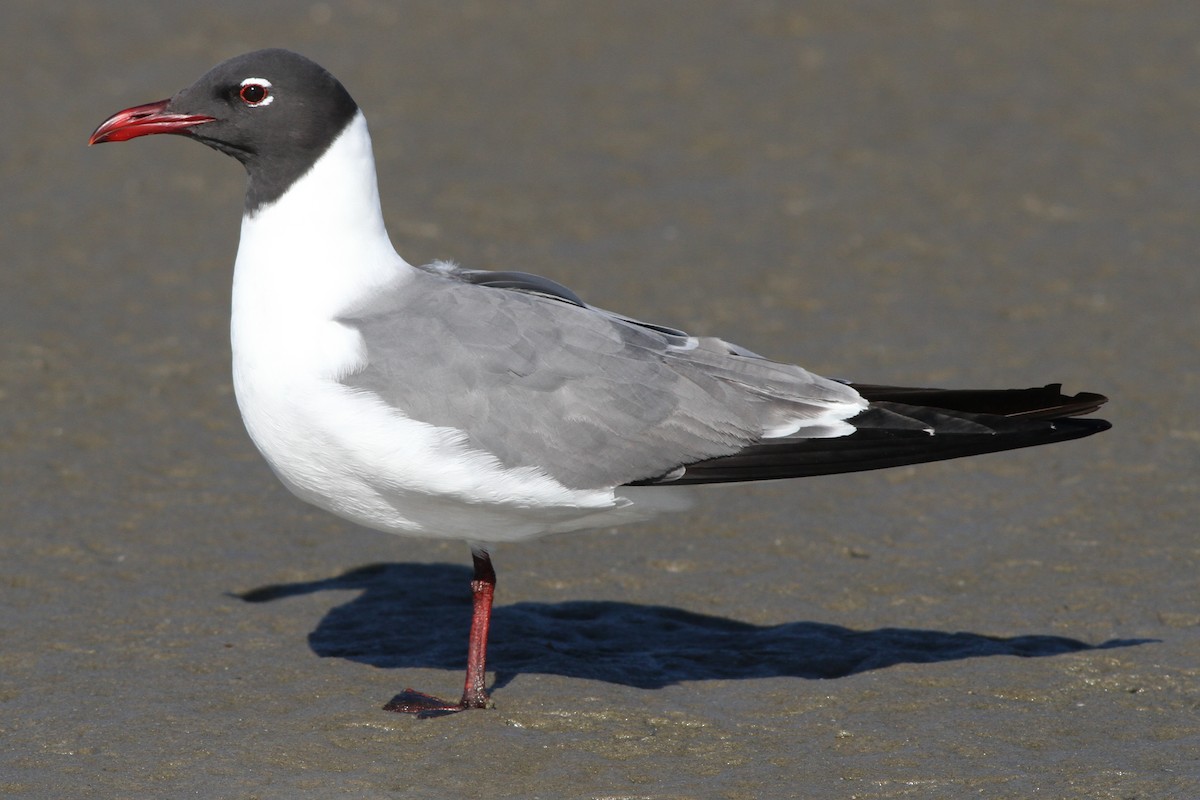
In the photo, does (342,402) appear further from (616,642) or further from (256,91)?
(616,642)

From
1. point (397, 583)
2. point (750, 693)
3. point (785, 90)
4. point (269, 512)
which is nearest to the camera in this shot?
point (750, 693)

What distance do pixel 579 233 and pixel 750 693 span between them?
15.4ft

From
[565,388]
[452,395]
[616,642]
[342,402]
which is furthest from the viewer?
[616,642]

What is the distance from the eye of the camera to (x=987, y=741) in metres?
5.07

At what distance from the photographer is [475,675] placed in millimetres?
5348

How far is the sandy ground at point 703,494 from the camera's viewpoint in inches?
202

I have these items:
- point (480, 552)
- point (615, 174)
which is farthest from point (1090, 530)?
point (615, 174)

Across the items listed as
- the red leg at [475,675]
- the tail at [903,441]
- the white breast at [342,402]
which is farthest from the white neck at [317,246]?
the tail at [903,441]

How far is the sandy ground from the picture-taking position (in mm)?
5121

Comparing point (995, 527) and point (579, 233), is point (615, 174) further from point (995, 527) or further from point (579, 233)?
point (995, 527)

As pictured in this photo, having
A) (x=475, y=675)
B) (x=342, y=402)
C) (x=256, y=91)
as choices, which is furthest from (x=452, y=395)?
(x=256, y=91)

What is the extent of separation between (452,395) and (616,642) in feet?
4.75

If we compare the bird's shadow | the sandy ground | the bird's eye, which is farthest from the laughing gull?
the sandy ground

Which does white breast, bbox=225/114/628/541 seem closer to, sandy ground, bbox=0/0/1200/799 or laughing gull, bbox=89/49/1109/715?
laughing gull, bbox=89/49/1109/715
